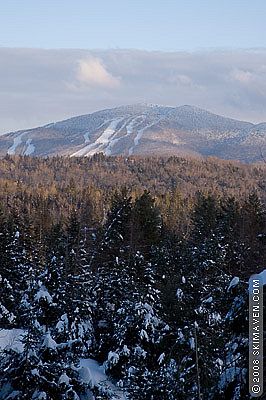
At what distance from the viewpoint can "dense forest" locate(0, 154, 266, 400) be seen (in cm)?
916

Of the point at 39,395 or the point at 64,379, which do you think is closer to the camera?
the point at 39,395

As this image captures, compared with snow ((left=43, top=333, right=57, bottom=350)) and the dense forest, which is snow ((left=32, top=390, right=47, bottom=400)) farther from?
snow ((left=43, top=333, right=57, bottom=350))

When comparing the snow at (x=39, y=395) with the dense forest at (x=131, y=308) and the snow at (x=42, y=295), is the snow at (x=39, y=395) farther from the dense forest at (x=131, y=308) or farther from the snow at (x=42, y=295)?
the snow at (x=42, y=295)

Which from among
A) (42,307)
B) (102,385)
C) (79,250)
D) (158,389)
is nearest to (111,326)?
(42,307)

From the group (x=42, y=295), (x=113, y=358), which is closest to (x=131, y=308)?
(x=113, y=358)

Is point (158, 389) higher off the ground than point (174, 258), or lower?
lower

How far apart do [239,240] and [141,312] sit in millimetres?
12697

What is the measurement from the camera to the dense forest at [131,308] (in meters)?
9.16

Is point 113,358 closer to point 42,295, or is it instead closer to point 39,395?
point 42,295

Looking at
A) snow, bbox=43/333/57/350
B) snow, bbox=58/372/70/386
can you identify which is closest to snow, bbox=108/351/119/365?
snow, bbox=43/333/57/350

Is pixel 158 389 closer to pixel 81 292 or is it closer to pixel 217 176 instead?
pixel 81 292

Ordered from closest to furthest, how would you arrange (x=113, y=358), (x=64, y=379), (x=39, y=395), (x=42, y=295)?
1. (x=39, y=395)
2. (x=64, y=379)
3. (x=113, y=358)
4. (x=42, y=295)

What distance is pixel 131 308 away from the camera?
79.3ft

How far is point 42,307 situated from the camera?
25.5 meters
